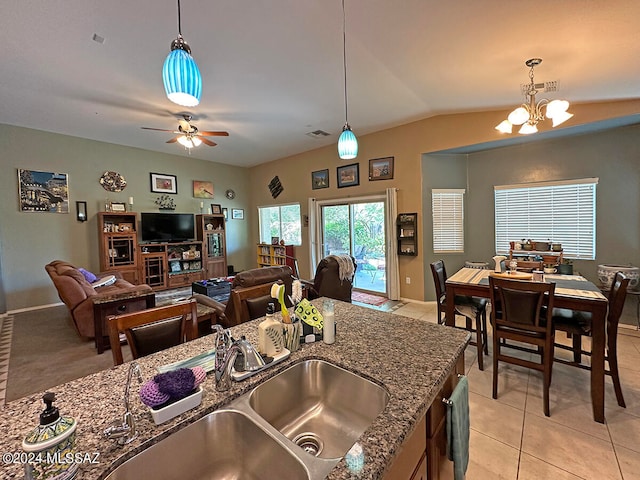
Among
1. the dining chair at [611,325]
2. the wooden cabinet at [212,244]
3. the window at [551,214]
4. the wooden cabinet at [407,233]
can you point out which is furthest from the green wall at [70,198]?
the dining chair at [611,325]

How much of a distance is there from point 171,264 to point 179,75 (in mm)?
5767

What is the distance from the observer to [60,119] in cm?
453

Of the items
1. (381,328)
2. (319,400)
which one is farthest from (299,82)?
(319,400)

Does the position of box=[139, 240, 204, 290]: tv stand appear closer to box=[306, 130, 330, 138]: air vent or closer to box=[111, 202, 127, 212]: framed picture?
box=[111, 202, 127, 212]: framed picture

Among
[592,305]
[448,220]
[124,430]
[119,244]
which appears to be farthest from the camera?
[119,244]

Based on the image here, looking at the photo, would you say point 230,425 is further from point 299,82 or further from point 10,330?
point 10,330

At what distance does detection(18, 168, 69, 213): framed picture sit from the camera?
489 centimetres

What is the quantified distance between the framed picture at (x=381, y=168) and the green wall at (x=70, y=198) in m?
4.83

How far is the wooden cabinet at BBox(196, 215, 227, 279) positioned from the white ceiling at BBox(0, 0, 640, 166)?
309 cm

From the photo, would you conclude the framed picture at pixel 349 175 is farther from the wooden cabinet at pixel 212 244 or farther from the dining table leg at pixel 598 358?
the dining table leg at pixel 598 358

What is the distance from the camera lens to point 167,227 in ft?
21.0

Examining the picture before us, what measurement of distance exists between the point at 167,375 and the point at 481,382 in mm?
2659

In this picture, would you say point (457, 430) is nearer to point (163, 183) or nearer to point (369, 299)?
point (369, 299)

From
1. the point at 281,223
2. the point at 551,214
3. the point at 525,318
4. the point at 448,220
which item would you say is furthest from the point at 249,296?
the point at 281,223
